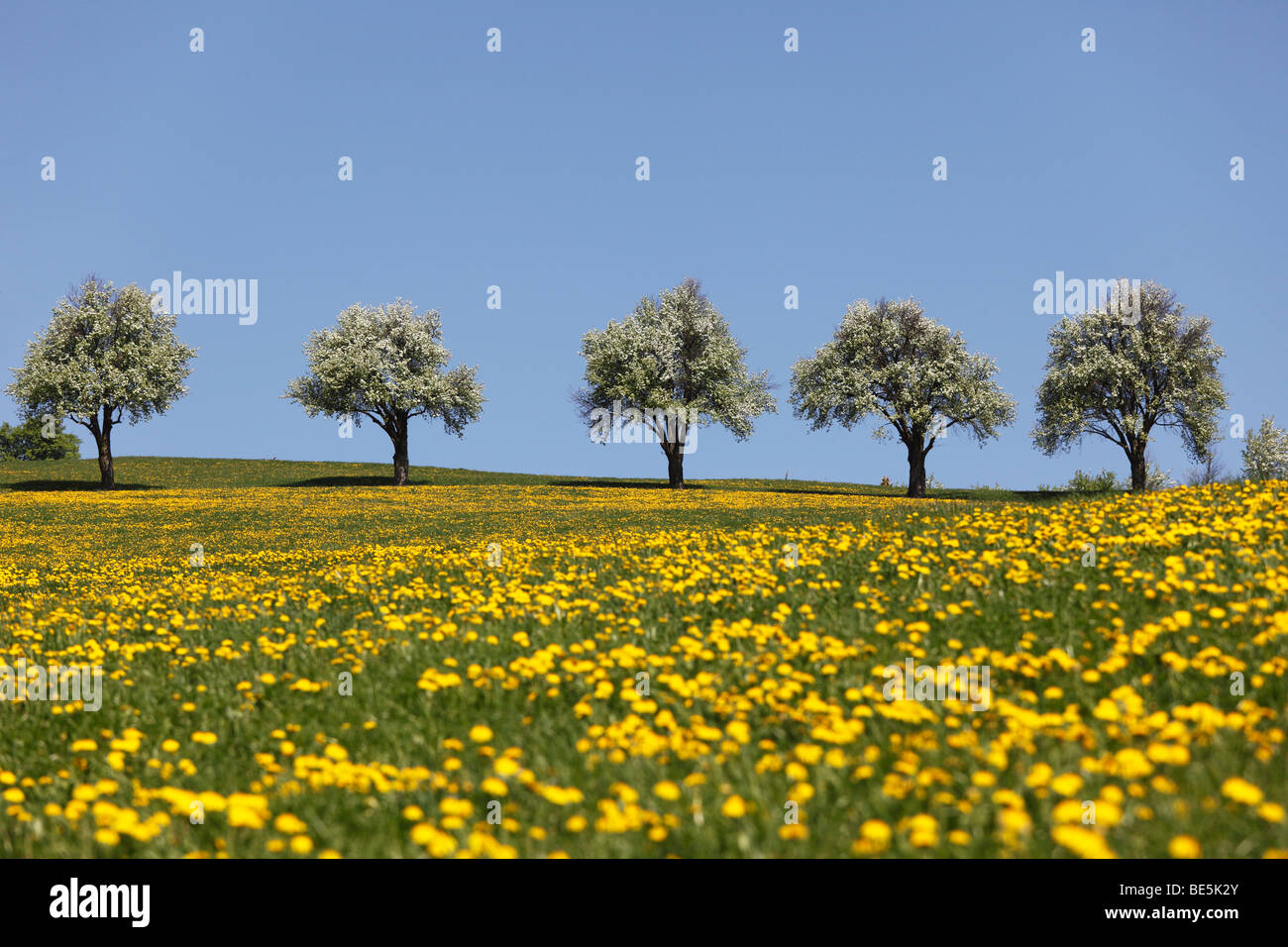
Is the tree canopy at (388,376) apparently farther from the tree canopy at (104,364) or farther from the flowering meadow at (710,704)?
the flowering meadow at (710,704)

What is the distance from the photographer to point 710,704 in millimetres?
6578

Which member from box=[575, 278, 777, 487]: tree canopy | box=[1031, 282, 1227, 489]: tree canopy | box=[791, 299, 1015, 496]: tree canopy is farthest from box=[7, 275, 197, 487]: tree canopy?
box=[1031, 282, 1227, 489]: tree canopy

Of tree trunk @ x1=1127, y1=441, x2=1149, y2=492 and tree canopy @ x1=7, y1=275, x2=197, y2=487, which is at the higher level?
tree canopy @ x1=7, y1=275, x2=197, y2=487

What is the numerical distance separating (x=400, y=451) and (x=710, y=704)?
55.1 meters

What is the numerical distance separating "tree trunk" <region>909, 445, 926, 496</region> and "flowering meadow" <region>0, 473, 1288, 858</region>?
3993 centimetres

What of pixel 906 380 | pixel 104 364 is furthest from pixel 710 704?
pixel 104 364

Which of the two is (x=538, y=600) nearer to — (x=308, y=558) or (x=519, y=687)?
(x=519, y=687)

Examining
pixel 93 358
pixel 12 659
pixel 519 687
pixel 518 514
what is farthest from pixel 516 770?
pixel 93 358

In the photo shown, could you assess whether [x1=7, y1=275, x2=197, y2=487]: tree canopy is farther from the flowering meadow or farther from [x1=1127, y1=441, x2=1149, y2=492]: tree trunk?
[x1=1127, y1=441, x2=1149, y2=492]: tree trunk

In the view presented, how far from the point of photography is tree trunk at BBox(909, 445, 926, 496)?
53000 mm

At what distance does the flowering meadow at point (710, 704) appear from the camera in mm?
4531

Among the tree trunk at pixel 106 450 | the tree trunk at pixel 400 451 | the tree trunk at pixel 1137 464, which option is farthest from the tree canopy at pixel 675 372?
the tree trunk at pixel 106 450

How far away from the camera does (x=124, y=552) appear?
25.2 metres

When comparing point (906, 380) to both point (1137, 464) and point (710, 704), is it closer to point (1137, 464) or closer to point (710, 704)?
point (1137, 464)
